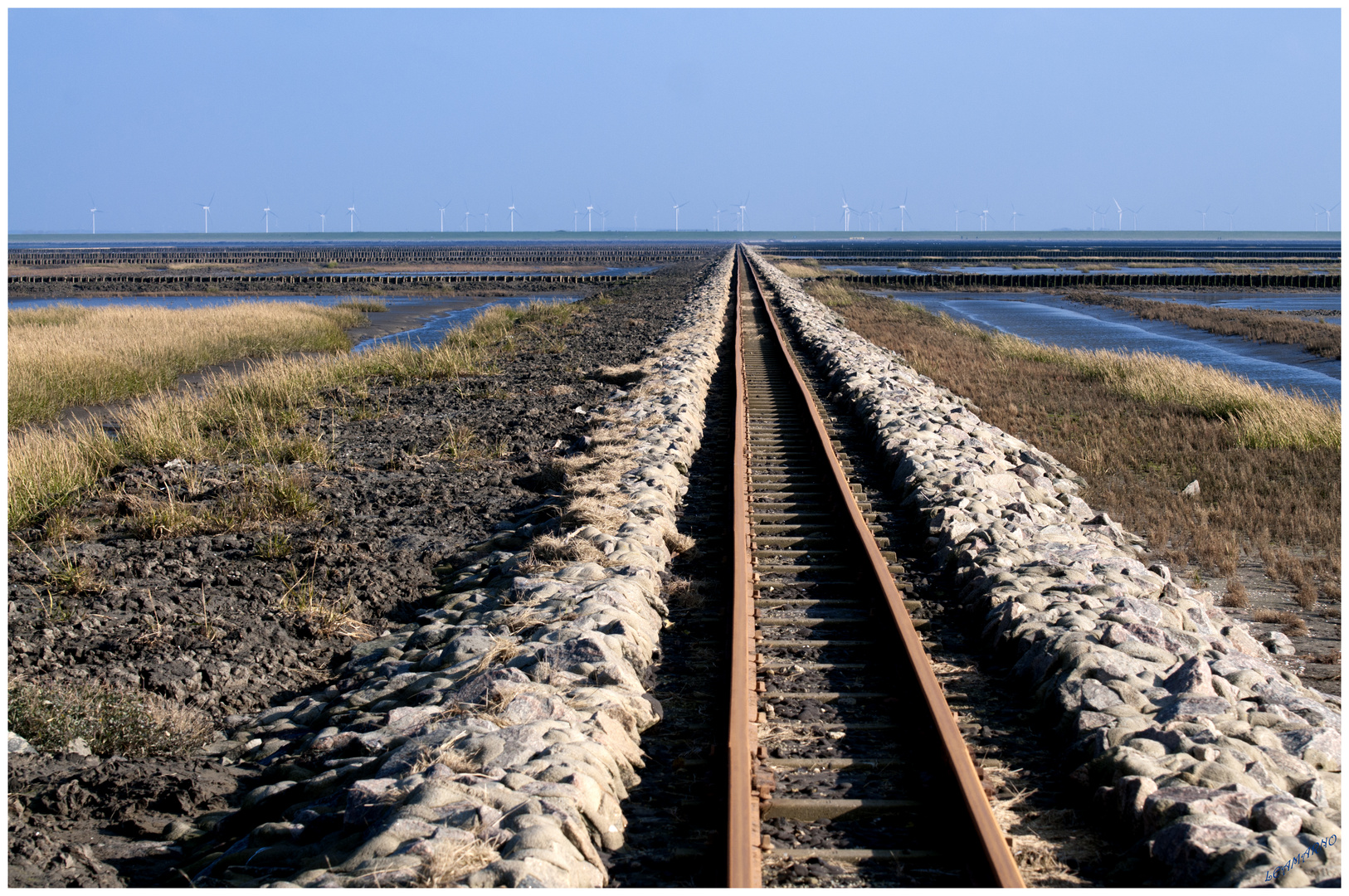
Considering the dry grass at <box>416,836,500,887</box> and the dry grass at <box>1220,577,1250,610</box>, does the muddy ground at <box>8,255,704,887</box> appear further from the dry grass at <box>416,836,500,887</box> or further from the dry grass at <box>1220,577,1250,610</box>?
the dry grass at <box>1220,577,1250,610</box>

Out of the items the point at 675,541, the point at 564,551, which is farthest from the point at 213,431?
the point at 675,541

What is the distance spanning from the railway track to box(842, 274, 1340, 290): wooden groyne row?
6397cm

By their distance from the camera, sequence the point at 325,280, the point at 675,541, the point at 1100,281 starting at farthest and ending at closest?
1. the point at 1100,281
2. the point at 325,280
3. the point at 675,541

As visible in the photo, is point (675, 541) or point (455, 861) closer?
point (455, 861)

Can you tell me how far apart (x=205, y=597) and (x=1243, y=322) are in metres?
42.5

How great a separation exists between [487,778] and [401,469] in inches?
317

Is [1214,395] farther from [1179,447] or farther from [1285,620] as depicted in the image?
[1285,620]

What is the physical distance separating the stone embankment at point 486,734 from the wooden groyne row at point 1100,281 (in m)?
64.6

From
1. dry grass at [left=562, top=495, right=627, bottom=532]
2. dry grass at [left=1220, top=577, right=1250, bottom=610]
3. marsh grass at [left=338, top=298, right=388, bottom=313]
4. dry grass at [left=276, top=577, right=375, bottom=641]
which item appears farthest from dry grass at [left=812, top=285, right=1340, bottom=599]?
marsh grass at [left=338, top=298, right=388, bottom=313]

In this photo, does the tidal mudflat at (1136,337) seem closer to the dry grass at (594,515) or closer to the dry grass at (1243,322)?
the dry grass at (1243,322)

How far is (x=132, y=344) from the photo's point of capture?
86.1 ft

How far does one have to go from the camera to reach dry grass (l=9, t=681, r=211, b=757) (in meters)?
5.30

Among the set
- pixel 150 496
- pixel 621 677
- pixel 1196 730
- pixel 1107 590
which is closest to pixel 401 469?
pixel 150 496

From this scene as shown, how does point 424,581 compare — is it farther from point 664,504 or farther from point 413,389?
point 413,389
